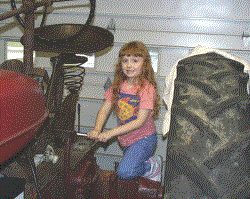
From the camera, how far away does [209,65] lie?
42.4 inches

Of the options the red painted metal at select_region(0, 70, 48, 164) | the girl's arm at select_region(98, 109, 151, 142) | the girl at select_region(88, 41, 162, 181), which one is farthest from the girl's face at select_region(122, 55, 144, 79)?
the red painted metal at select_region(0, 70, 48, 164)

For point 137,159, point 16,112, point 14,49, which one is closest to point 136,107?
point 137,159

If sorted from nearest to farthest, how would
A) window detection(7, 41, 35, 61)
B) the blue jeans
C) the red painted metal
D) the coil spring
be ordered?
1. the red painted metal
2. the blue jeans
3. the coil spring
4. window detection(7, 41, 35, 61)

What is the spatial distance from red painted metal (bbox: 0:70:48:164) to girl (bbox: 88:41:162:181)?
1425 millimetres

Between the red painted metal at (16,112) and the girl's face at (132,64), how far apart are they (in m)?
1.62

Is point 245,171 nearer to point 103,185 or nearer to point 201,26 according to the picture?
point 103,185

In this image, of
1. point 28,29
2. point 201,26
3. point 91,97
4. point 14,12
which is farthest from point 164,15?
point 14,12

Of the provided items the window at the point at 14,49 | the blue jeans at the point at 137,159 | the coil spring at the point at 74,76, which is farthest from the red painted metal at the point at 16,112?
the window at the point at 14,49

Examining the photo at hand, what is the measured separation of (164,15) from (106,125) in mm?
1214

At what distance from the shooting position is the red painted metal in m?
0.55

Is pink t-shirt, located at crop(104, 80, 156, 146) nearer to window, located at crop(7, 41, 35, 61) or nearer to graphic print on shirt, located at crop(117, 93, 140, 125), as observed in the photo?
graphic print on shirt, located at crop(117, 93, 140, 125)

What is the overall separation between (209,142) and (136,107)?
1.45 meters

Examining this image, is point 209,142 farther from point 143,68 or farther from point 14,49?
point 14,49

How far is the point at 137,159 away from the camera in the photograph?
212 centimetres
